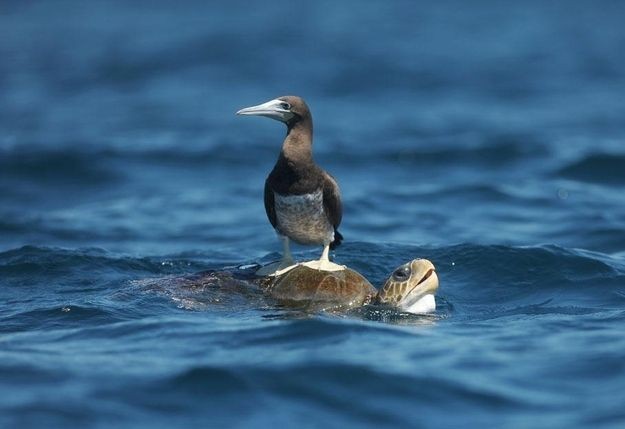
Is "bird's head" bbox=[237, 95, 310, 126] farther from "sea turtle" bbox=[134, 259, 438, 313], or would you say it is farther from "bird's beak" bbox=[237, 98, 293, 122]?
"sea turtle" bbox=[134, 259, 438, 313]

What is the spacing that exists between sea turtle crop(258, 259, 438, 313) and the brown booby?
0.77ft

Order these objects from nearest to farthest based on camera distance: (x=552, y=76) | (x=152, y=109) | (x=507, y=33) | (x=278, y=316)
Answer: (x=278, y=316)
(x=152, y=109)
(x=552, y=76)
(x=507, y=33)

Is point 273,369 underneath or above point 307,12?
underneath

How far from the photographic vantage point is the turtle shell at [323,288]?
11312 millimetres

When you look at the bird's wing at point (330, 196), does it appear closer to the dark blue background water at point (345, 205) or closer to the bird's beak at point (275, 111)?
the bird's beak at point (275, 111)

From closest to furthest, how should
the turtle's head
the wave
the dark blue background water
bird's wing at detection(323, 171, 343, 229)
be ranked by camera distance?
the dark blue background water → the turtle's head → bird's wing at detection(323, 171, 343, 229) → the wave

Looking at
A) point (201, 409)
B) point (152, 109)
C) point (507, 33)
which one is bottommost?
point (201, 409)

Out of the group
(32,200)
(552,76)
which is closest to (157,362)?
(32,200)

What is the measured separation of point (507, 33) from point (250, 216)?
2084cm

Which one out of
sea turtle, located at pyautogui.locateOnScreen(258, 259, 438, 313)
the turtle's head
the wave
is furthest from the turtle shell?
the wave

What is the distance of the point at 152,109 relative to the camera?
28781 mm

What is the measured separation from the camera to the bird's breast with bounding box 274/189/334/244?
11.5 metres

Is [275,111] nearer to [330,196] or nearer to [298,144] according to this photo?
[298,144]

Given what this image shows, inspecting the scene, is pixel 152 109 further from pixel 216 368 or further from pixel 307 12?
pixel 216 368
